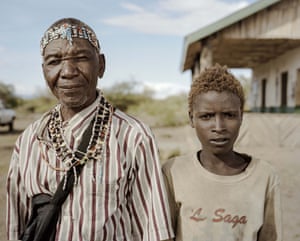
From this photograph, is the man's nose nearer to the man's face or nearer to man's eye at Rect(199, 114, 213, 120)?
the man's face

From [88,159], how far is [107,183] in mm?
114

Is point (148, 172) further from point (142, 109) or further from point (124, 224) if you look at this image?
point (142, 109)

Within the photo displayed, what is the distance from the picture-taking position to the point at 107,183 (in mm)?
1467

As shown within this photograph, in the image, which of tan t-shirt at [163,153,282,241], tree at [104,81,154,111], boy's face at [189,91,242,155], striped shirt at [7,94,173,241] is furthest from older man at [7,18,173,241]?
tree at [104,81,154,111]

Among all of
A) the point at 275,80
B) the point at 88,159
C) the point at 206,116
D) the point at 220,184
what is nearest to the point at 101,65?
the point at 88,159

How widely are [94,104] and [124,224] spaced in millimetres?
477

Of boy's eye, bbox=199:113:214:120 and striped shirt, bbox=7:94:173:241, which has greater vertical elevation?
boy's eye, bbox=199:113:214:120

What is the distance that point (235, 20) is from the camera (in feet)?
30.0

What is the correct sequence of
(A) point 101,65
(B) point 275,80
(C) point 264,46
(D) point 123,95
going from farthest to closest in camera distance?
1. (D) point 123,95
2. (B) point 275,80
3. (C) point 264,46
4. (A) point 101,65

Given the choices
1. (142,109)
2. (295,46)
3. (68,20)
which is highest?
(295,46)

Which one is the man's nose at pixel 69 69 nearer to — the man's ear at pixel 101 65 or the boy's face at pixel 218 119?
the man's ear at pixel 101 65

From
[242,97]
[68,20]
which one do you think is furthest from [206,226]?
[68,20]

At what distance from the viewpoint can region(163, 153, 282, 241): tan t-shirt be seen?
65.8 inches

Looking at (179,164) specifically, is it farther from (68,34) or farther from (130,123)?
(68,34)
